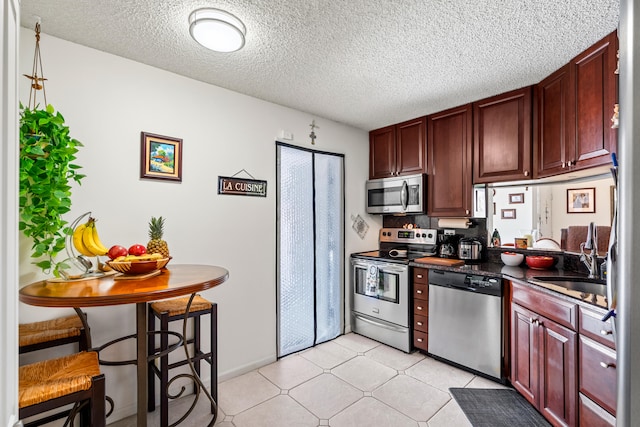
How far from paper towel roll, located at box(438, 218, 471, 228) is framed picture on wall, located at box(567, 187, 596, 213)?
863 millimetres

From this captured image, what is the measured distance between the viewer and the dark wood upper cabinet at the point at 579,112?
5.86 feet

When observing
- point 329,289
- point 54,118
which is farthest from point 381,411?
point 54,118

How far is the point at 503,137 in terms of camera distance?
2670 mm

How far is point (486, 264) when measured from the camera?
9.45 feet

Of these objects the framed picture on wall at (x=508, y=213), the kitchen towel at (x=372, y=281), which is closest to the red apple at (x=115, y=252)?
the kitchen towel at (x=372, y=281)

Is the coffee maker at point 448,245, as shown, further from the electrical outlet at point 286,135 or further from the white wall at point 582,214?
the electrical outlet at point 286,135

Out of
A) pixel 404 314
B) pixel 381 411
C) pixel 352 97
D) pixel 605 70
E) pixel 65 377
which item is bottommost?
pixel 381 411

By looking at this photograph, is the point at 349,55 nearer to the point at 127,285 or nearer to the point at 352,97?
the point at 352,97

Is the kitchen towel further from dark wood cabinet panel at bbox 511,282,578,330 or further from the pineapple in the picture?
the pineapple

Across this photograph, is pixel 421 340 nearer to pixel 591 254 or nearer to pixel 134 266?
pixel 591 254

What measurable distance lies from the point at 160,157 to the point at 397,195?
95.4 inches

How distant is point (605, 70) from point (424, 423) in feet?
8.21

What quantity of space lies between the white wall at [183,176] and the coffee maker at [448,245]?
1769 mm

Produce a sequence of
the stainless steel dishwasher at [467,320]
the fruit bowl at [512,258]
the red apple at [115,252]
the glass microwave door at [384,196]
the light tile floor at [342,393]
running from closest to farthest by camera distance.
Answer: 1. the red apple at [115,252]
2. the light tile floor at [342,393]
3. the stainless steel dishwasher at [467,320]
4. the fruit bowl at [512,258]
5. the glass microwave door at [384,196]
